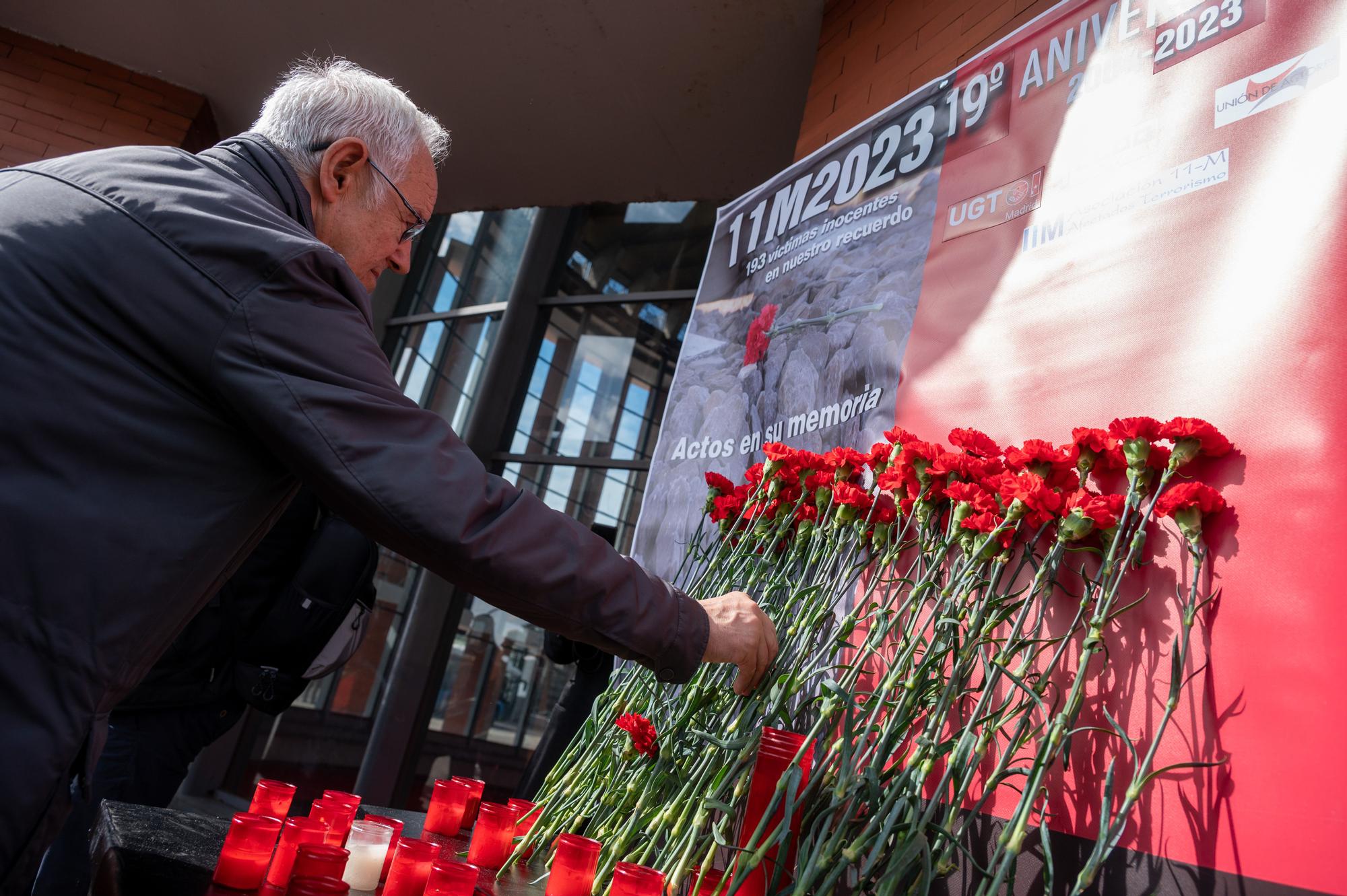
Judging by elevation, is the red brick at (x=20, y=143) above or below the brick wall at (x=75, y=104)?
below

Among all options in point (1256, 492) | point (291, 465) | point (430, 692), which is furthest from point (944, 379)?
point (430, 692)

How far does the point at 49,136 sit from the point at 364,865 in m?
4.22

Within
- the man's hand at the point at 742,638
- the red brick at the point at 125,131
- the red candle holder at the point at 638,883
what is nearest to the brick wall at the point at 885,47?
the man's hand at the point at 742,638

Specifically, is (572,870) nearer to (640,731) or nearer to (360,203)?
(640,731)

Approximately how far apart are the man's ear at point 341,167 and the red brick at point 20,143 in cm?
367

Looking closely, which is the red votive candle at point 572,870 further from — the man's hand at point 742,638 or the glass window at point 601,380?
the glass window at point 601,380

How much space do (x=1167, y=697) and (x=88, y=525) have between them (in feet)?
3.85

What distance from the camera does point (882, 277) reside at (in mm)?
1854

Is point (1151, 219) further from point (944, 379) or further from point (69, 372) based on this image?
point (69, 372)

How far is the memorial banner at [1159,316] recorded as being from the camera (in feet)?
3.13

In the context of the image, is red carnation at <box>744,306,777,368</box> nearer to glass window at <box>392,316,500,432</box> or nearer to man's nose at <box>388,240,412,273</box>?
man's nose at <box>388,240,412,273</box>

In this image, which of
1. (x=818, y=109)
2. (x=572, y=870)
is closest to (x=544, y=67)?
(x=818, y=109)

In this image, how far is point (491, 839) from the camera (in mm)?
1334

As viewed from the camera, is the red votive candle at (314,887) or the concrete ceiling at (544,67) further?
the concrete ceiling at (544,67)
